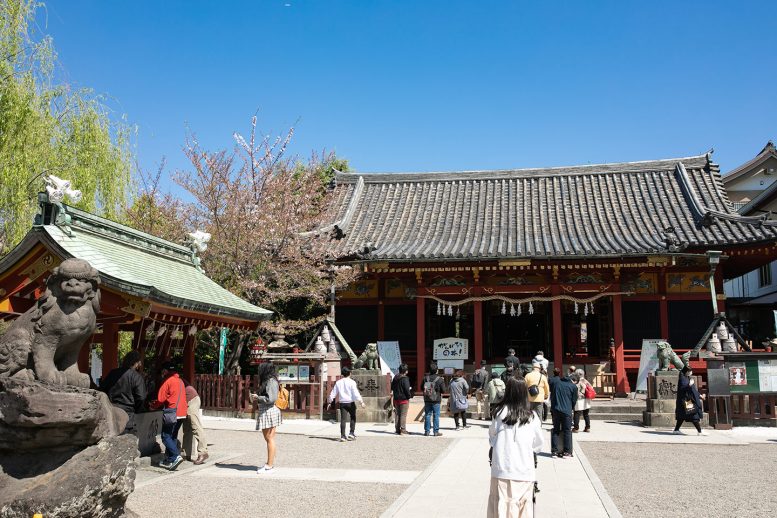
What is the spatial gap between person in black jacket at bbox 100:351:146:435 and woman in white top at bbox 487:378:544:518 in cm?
554

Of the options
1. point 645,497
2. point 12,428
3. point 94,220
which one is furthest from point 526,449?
point 94,220

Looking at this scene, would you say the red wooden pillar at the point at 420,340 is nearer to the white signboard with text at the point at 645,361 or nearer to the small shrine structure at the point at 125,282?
the white signboard with text at the point at 645,361

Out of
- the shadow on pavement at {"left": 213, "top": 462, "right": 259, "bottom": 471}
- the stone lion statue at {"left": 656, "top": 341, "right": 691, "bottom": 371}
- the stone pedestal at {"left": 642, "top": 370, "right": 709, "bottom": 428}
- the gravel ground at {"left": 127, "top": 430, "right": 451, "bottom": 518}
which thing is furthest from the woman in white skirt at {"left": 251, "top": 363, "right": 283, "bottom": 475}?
the stone lion statue at {"left": 656, "top": 341, "right": 691, "bottom": 371}

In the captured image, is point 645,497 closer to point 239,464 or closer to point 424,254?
point 239,464

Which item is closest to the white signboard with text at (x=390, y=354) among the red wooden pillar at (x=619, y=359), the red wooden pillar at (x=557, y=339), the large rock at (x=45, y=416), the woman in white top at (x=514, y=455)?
the red wooden pillar at (x=557, y=339)

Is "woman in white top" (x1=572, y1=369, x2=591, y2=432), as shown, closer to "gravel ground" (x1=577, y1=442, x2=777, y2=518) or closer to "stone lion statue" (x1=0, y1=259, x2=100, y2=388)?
"gravel ground" (x1=577, y1=442, x2=777, y2=518)

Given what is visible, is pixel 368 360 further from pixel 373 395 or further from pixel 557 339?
pixel 557 339

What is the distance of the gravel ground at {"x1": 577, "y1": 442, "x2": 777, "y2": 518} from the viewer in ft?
24.0

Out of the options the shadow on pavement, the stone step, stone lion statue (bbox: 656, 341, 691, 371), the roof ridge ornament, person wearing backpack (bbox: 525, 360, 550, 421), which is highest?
the roof ridge ornament

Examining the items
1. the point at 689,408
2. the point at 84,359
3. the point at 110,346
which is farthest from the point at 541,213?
the point at 84,359

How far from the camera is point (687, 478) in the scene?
905 cm

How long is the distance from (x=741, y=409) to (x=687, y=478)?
274 inches

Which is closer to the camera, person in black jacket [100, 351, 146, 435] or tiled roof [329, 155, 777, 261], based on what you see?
person in black jacket [100, 351, 146, 435]

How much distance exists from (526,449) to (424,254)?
45.9ft
